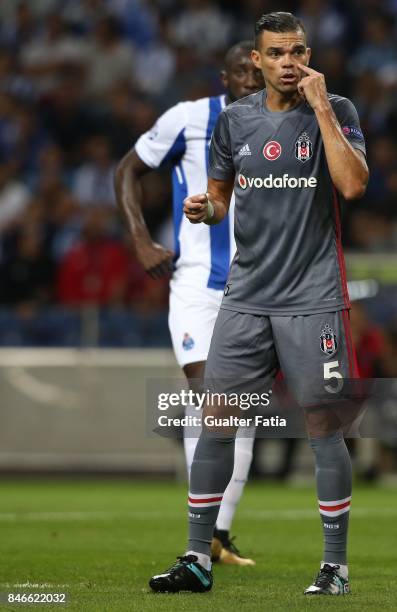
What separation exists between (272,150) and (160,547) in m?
2.88

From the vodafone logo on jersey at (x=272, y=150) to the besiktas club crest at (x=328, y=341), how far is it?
72 centimetres

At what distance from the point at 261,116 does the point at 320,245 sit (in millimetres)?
590

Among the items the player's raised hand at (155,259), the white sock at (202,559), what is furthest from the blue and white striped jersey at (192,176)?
the white sock at (202,559)

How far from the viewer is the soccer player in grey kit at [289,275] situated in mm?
5387

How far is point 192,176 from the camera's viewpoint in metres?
7.31

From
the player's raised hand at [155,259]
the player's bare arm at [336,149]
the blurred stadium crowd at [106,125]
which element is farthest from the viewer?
the blurred stadium crowd at [106,125]

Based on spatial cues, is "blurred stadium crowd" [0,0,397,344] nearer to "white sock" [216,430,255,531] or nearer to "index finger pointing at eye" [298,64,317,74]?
"white sock" [216,430,255,531]

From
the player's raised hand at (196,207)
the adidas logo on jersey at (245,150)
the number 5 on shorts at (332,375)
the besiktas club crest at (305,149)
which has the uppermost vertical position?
the besiktas club crest at (305,149)

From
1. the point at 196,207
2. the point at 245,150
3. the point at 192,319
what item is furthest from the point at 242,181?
the point at 192,319

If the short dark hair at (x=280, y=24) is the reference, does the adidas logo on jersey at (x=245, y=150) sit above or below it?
below

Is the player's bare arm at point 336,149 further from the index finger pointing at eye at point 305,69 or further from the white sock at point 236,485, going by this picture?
the white sock at point 236,485

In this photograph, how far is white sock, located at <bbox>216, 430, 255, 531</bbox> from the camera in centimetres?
701

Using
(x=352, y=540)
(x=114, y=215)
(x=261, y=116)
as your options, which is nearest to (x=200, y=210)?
(x=261, y=116)

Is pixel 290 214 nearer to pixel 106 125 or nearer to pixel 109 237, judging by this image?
pixel 109 237
